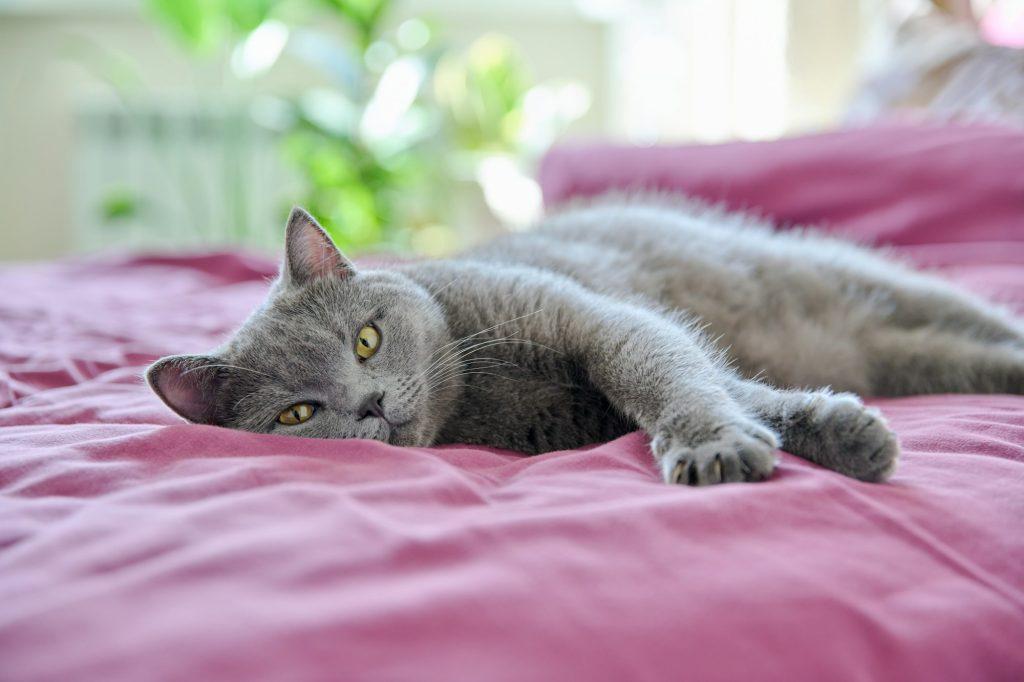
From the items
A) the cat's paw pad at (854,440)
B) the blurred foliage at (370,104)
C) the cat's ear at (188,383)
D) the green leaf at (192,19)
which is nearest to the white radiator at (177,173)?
the blurred foliage at (370,104)

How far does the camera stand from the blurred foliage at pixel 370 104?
4.25m

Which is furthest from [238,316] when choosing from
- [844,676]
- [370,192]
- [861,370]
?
[370,192]

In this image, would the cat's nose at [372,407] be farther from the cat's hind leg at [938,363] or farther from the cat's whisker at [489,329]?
the cat's hind leg at [938,363]

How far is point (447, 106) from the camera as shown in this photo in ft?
16.8

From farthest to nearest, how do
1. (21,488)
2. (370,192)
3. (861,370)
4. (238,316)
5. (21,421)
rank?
(370,192) < (238,316) < (861,370) < (21,421) < (21,488)

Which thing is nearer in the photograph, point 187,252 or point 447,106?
point 187,252

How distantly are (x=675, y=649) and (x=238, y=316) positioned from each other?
65.0 inches

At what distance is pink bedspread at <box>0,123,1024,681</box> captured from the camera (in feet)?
1.99

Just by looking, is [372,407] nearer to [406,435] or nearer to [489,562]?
[406,435]

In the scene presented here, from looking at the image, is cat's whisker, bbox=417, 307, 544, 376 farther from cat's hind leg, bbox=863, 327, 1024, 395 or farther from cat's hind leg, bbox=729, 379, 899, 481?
cat's hind leg, bbox=863, 327, 1024, 395

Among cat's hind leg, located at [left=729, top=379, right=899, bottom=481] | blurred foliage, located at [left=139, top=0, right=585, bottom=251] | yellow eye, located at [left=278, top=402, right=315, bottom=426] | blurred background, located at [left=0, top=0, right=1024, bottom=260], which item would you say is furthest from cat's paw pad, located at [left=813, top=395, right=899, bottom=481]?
blurred foliage, located at [left=139, top=0, right=585, bottom=251]

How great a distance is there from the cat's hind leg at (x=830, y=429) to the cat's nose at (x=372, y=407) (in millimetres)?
482

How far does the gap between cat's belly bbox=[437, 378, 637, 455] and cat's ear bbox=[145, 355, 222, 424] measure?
332 millimetres

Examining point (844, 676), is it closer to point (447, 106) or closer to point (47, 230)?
point (447, 106)
